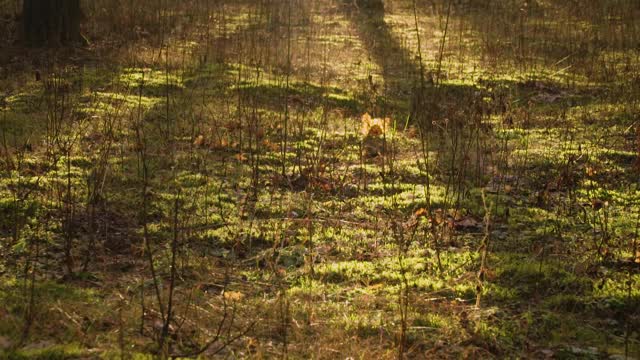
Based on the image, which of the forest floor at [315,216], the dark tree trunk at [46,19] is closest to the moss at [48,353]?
the forest floor at [315,216]

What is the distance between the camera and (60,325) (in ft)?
11.8

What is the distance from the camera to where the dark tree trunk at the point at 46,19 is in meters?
10.2

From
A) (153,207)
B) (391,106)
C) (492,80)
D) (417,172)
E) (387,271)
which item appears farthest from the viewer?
(492,80)

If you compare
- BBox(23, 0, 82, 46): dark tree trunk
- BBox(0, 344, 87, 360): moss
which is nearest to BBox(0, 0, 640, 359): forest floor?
BBox(0, 344, 87, 360): moss

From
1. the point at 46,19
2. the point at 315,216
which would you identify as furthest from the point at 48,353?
the point at 46,19

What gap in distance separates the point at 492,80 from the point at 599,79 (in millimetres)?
1459

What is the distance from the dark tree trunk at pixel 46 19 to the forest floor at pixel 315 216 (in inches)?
23.3

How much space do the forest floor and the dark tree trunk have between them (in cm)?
59

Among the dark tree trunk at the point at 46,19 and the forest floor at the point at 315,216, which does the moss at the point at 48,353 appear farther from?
the dark tree trunk at the point at 46,19

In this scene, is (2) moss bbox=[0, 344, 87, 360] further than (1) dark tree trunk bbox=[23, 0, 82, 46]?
No

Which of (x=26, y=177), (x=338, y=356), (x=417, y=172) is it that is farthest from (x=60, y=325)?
(x=417, y=172)

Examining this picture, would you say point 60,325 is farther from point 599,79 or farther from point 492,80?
point 599,79

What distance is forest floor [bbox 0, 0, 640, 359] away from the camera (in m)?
3.82

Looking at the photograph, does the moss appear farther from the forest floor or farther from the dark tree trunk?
the dark tree trunk
